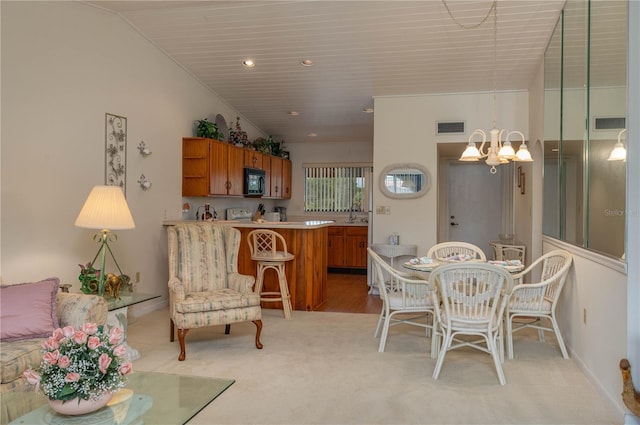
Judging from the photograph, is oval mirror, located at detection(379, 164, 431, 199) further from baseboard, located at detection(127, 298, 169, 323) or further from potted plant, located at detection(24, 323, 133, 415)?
→ potted plant, located at detection(24, 323, 133, 415)

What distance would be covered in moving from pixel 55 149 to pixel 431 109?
4463 millimetres

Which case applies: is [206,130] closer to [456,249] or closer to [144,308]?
[144,308]

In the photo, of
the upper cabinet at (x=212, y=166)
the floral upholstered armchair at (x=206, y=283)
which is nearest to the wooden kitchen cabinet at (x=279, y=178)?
the upper cabinet at (x=212, y=166)

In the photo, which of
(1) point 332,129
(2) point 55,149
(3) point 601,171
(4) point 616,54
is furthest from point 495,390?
(1) point 332,129

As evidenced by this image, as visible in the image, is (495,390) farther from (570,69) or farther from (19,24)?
(19,24)

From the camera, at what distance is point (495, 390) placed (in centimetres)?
291

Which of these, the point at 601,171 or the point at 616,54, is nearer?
the point at 616,54

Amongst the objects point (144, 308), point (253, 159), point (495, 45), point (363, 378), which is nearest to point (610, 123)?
point (495, 45)

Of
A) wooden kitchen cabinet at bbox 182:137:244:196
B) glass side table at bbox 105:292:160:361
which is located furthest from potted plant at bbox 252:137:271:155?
glass side table at bbox 105:292:160:361

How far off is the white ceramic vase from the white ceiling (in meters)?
3.77

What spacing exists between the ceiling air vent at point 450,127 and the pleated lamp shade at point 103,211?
165 inches

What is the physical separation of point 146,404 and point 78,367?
0.37 meters

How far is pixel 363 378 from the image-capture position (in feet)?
10.2

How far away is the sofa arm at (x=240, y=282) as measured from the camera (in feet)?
12.7
